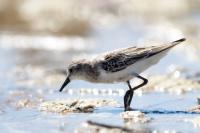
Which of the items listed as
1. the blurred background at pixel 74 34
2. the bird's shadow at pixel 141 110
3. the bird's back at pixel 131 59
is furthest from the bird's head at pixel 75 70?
the blurred background at pixel 74 34

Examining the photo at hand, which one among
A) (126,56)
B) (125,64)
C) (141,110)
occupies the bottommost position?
(141,110)

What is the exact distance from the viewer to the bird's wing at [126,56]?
333 inches

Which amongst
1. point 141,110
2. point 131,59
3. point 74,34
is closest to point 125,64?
point 131,59

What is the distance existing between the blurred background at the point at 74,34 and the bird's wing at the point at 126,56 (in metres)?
1.70

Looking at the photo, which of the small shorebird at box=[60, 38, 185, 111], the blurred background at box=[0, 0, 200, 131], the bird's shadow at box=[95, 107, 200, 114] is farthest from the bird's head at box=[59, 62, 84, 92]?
the blurred background at box=[0, 0, 200, 131]

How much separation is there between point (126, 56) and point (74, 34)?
36.0 feet

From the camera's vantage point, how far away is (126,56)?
8.54 metres

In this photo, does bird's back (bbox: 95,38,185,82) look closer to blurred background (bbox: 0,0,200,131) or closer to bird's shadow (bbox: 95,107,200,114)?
bird's shadow (bbox: 95,107,200,114)

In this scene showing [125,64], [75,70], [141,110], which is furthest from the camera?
[75,70]

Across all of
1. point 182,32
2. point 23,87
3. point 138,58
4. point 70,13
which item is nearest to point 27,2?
point 70,13

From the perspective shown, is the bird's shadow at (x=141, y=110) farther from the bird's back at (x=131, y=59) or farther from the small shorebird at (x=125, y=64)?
the bird's back at (x=131, y=59)

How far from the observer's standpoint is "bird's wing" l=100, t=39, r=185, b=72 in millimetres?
8469

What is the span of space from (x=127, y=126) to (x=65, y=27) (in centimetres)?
1345

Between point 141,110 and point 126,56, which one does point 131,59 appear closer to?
point 126,56
